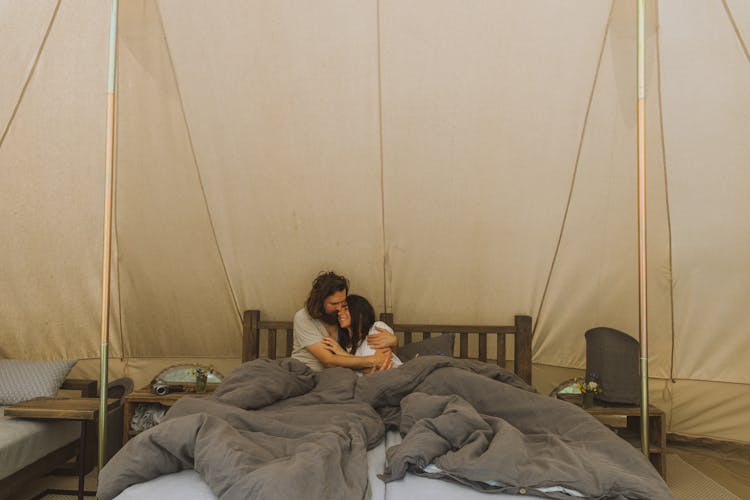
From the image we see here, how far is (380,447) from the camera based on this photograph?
87.9 inches

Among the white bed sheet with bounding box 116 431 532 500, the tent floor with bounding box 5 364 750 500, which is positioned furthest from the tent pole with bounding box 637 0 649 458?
the white bed sheet with bounding box 116 431 532 500

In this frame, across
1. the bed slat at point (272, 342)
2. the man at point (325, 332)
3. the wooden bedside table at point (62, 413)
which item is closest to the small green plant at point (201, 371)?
the bed slat at point (272, 342)

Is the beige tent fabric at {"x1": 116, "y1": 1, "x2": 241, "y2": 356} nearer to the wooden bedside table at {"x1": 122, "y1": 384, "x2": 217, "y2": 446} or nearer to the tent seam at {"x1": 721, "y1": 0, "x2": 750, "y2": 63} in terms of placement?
the wooden bedside table at {"x1": 122, "y1": 384, "x2": 217, "y2": 446}

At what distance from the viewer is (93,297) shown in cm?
352

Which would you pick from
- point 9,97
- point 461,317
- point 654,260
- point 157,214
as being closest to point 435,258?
point 461,317

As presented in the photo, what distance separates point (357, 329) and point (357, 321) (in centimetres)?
4

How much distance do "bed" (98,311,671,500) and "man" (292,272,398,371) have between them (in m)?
0.51

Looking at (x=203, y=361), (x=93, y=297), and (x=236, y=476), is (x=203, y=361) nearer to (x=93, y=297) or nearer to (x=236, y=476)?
(x=93, y=297)

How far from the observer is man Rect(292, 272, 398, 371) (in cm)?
318

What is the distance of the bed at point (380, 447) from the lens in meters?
1.70

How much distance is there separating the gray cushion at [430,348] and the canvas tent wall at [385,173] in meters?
0.24

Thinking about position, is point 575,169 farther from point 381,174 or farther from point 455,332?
point 455,332

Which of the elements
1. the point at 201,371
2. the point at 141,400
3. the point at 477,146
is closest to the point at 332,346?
the point at 201,371

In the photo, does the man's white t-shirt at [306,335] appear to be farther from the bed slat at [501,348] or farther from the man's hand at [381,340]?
the bed slat at [501,348]
